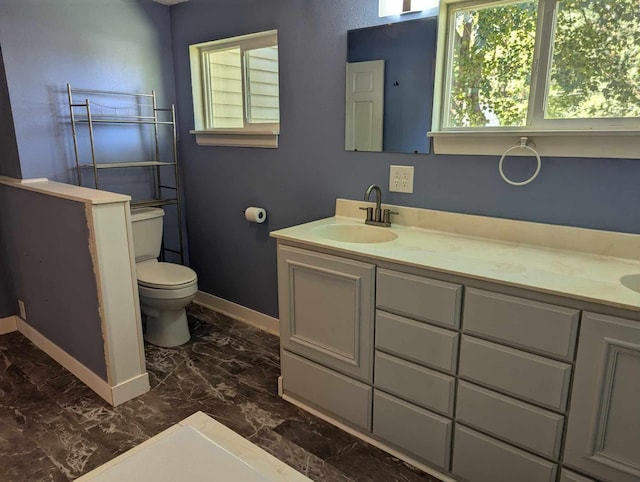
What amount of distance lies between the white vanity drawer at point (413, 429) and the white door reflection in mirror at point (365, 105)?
1.19 m

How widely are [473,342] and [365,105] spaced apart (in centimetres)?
127

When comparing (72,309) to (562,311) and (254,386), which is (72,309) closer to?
(254,386)

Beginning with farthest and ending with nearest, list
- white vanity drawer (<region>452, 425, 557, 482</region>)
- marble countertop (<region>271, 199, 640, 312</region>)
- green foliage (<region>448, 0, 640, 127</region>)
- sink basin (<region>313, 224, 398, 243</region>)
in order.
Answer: sink basin (<region>313, 224, 398, 243</region>) → green foliage (<region>448, 0, 640, 127</region>) → white vanity drawer (<region>452, 425, 557, 482</region>) → marble countertop (<region>271, 199, 640, 312</region>)

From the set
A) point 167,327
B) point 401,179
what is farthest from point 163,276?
point 401,179

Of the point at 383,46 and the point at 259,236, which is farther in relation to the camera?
the point at 259,236

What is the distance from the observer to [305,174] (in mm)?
2650

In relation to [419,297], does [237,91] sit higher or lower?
higher

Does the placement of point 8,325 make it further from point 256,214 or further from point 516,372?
point 516,372

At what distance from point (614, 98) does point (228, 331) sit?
96.7 inches

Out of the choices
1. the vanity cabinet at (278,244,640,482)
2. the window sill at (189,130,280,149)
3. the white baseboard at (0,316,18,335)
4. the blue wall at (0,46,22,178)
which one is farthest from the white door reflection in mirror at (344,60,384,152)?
the white baseboard at (0,316,18,335)

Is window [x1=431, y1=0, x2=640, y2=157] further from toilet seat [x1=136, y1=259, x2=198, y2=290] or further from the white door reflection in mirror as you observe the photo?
toilet seat [x1=136, y1=259, x2=198, y2=290]

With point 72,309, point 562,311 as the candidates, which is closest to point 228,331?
point 72,309

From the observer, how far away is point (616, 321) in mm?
1300

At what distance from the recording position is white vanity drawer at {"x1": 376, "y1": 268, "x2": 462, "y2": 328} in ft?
5.29
